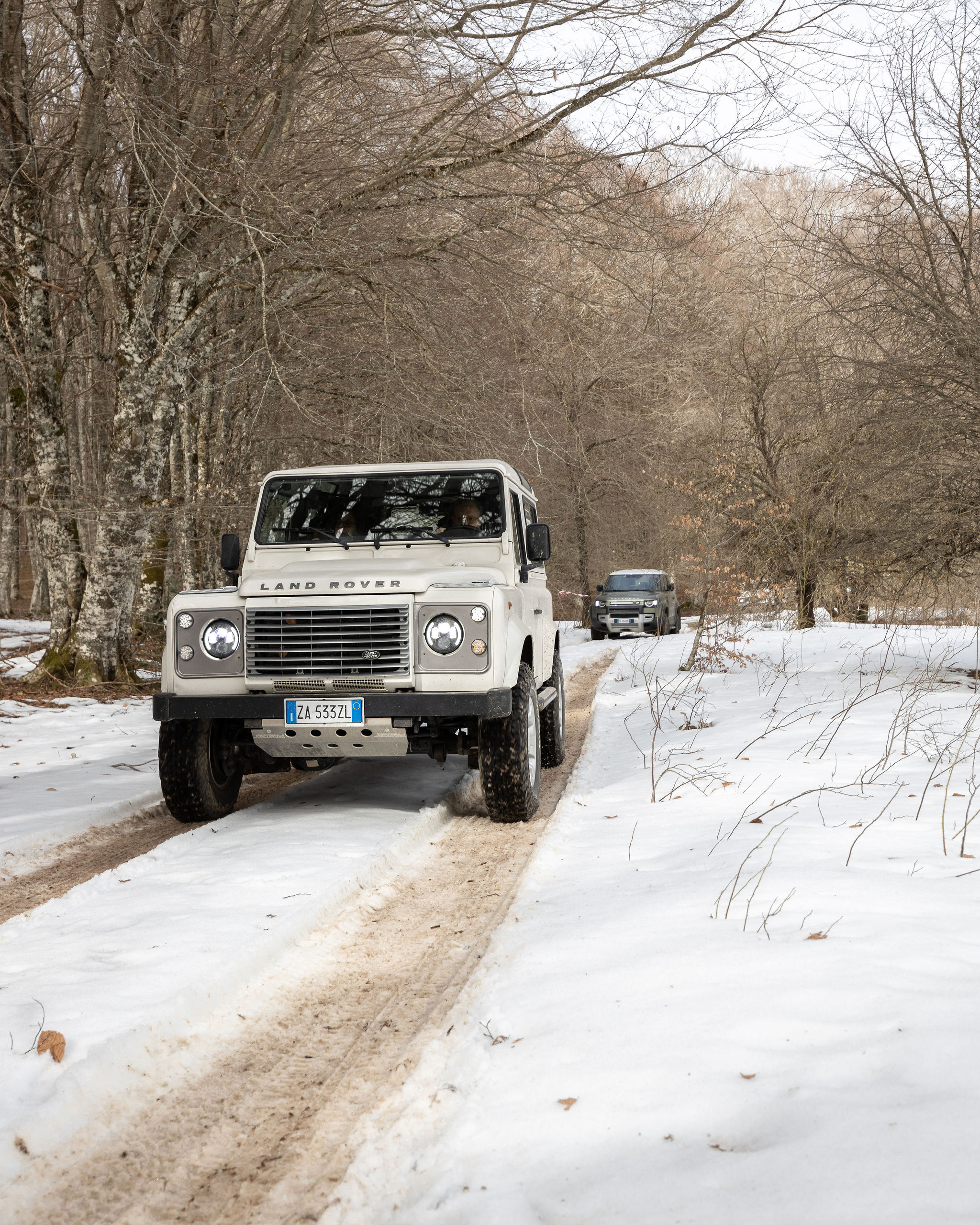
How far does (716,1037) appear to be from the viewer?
286cm

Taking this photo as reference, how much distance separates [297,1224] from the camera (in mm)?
2242

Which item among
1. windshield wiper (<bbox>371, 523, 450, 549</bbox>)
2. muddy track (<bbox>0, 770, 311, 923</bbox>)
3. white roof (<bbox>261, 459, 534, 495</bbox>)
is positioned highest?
white roof (<bbox>261, 459, 534, 495</bbox>)

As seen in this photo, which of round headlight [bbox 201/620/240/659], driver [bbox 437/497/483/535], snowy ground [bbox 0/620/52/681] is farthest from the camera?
snowy ground [bbox 0/620/52/681]

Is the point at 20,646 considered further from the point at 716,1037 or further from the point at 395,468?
the point at 716,1037

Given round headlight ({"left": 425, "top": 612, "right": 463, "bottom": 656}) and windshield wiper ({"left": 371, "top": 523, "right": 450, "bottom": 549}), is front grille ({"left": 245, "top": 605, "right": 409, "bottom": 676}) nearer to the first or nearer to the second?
round headlight ({"left": 425, "top": 612, "right": 463, "bottom": 656})

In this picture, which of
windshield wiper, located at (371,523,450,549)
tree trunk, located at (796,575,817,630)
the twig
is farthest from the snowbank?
tree trunk, located at (796,575,817,630)

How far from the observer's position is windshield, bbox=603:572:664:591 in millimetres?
23047

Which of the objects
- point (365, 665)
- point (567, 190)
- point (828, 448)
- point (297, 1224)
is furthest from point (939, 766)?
point (828, 448)

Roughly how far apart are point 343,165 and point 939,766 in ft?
24.0

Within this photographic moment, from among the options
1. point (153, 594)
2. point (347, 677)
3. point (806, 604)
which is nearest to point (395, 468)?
point (347, 677)

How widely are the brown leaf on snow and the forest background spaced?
657 centimetres

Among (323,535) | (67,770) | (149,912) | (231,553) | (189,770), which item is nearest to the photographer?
(149,912)

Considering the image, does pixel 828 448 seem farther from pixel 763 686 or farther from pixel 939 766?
pixel 939 766

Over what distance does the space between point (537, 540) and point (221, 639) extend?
7.54 ft
